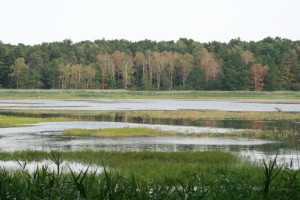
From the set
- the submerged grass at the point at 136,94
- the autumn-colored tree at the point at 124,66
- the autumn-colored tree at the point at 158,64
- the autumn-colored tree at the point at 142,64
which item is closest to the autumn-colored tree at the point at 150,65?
the autumn-colored tree at the point at 142,64

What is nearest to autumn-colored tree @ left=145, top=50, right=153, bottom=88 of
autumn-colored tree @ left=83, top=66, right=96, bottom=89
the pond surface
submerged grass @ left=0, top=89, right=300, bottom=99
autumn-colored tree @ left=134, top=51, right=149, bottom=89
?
autumn-colored tree @ left=134, top=51, right=149, bottom=89

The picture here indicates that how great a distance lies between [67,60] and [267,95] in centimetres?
5965

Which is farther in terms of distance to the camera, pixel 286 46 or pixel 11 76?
pixel 286 46

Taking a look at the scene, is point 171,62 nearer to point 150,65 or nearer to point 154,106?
point 150,65

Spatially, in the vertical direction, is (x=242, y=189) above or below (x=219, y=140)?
above

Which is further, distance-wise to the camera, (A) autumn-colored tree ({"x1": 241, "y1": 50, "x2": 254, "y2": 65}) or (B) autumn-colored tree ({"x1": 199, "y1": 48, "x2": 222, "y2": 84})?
(A) autumn-colored tree ({"x1": 241, "y1": 50, "x2": 254, "y2": 65})

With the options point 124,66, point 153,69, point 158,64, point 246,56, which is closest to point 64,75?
point 124,66

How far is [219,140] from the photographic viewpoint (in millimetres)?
29469

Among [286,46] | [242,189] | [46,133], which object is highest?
[286,46]

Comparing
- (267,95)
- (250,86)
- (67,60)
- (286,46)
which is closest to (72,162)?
(267,95)

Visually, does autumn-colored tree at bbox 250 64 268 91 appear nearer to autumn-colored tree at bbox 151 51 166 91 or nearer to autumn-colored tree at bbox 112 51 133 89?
autumn-colored tree at bbox 151 51 166 91

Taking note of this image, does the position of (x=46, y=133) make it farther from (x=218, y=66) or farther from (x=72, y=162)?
(x=218, y=66)

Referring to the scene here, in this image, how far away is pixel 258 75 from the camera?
118m

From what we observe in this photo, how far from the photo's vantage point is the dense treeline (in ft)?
397
